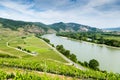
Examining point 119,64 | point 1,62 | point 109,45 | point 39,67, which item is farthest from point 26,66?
point 109,45

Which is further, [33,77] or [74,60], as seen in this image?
[74,60]

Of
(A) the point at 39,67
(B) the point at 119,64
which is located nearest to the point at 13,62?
(A) the point at 39,67

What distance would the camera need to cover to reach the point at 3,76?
47000 mm

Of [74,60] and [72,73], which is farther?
[74,60]

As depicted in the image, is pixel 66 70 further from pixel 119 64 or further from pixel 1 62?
pixel 119 64

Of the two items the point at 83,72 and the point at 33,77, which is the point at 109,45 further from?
the point at 33,77

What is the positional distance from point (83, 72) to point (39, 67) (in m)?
13.3

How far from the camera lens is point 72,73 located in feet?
186

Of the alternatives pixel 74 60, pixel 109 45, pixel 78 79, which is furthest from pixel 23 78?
pixel 109 45

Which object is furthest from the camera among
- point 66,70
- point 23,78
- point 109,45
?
point 109,45

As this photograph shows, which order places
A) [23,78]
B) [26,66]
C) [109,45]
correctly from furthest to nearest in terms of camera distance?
1. [109,45]
2. [26,66]
3. [23,78]

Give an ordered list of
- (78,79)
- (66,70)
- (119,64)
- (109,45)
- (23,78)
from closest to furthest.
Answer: (23,78) < (78,79) < (66,70) < (119,64) < (109,45)

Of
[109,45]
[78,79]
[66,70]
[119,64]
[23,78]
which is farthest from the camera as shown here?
[109,45]

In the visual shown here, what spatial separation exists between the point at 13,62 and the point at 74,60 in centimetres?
2599
